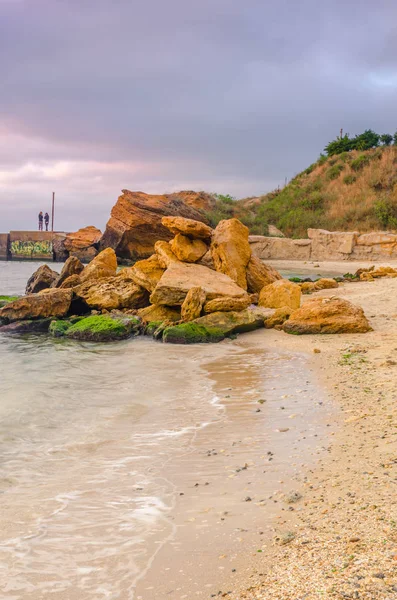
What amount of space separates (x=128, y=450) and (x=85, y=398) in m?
2.15

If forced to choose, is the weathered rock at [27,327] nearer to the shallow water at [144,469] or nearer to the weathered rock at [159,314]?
the weathered rock at [159,314]

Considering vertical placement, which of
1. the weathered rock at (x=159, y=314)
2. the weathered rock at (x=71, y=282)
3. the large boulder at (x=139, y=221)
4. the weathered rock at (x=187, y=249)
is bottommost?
the weathered rock at (x=159, y=314)

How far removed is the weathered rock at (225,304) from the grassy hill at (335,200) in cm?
1979

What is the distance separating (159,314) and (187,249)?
6.19 feet

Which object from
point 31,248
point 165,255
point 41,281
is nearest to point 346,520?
point 165,255

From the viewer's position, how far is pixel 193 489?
139 inches

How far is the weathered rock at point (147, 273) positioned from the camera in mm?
12117

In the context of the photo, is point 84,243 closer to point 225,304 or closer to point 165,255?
point 165,255

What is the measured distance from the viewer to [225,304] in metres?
10.3

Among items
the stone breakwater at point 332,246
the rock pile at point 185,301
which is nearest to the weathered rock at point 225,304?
the rock pile at point 185,301

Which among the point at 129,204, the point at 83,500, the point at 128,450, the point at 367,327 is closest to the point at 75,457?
the point at 128,450

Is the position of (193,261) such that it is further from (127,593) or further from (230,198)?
(230,198)

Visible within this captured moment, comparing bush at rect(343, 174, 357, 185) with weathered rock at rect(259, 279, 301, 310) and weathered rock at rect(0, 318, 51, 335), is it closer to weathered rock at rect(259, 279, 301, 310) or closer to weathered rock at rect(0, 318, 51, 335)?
weathered rock at rect(259, 279, 301, 310)

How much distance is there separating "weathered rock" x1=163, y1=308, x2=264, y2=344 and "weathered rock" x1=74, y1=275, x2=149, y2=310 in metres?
2.53
